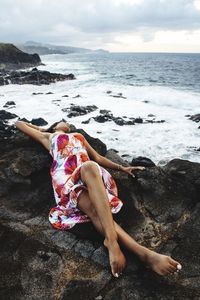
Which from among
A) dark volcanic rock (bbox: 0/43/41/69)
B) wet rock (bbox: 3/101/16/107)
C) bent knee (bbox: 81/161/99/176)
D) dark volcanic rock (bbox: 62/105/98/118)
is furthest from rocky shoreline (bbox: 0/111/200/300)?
dark volcanic rock (bbox: 0/43/41/69)

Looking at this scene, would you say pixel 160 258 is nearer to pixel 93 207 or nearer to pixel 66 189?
pixel 93 207

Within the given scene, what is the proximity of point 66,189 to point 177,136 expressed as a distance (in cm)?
1288

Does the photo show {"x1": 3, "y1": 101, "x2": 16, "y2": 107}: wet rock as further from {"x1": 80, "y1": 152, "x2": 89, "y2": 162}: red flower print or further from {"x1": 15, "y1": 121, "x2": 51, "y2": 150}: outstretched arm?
{"x1": 80, "y1": 152, "x2": 89, "y2": 162}: red flower print

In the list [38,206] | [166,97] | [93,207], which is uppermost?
[93,207]

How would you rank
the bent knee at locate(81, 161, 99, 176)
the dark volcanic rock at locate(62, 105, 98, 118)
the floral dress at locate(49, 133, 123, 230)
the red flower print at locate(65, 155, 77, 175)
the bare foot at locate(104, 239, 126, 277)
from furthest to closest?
the dark volcanic rock at locate(62, 105, 98, 118)
the red flower print at locate(65, 155, 77, 175)
the floral dress at locate(49, 133, 123, 230)
the bent knee at locate(81, 161, 99, 176)
the bare foot at locate(104, 239, 126, 277)

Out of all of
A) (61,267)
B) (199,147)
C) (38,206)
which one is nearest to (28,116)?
(199,147)

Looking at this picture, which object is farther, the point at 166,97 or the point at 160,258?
the point at 166,97

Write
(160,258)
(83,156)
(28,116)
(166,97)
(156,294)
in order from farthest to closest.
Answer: (166,97) → (28,116) → (83,156) → (160,258) → (156,294)

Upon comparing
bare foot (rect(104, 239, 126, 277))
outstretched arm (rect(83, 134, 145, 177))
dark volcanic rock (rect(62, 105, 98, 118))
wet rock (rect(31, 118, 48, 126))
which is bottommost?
dark volcanic rock (rect(62, 105, 98, 118))

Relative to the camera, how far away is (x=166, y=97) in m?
30.3

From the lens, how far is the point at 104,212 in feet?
14.4

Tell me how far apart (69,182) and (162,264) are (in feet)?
→ 5.57

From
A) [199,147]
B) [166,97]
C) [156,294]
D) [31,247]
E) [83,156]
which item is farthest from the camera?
[166,97]

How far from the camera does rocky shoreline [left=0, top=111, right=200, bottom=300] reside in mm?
3947
